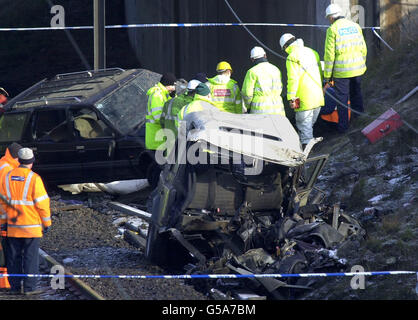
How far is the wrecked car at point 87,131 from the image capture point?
13070 mm

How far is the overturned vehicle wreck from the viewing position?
8.69 meters

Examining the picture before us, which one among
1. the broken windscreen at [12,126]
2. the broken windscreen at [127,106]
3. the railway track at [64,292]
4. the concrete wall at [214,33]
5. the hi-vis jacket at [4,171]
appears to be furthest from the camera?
the concrete wall at [214,33]

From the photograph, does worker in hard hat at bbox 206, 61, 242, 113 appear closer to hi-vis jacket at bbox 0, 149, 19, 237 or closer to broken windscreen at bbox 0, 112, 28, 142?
hi-vis jacket at bbox 0, 149, 19, 237

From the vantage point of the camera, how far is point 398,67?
14.2 meters

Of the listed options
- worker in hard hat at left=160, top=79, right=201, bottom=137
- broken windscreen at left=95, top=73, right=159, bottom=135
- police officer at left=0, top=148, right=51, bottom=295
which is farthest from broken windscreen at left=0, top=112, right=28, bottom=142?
police officer at left=0, top=148, right=51, bottom=295

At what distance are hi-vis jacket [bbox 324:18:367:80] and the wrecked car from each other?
308 cm

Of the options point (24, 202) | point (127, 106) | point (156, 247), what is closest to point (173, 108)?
point (127, 106)

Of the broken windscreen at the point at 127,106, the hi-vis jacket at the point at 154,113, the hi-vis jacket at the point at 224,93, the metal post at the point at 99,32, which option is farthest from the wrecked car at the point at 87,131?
the metal post at the point at 99,32

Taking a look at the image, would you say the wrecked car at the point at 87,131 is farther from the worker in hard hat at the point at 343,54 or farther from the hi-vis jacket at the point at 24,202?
the hi-vis jacket at the point at 24,202

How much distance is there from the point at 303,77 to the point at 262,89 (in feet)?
2.86

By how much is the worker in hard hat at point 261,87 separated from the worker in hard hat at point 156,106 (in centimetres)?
114

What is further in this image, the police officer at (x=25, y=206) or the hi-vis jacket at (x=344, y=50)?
the hi-vis jacket at (x=344, y=50)

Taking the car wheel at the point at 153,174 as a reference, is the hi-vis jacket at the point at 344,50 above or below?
above
